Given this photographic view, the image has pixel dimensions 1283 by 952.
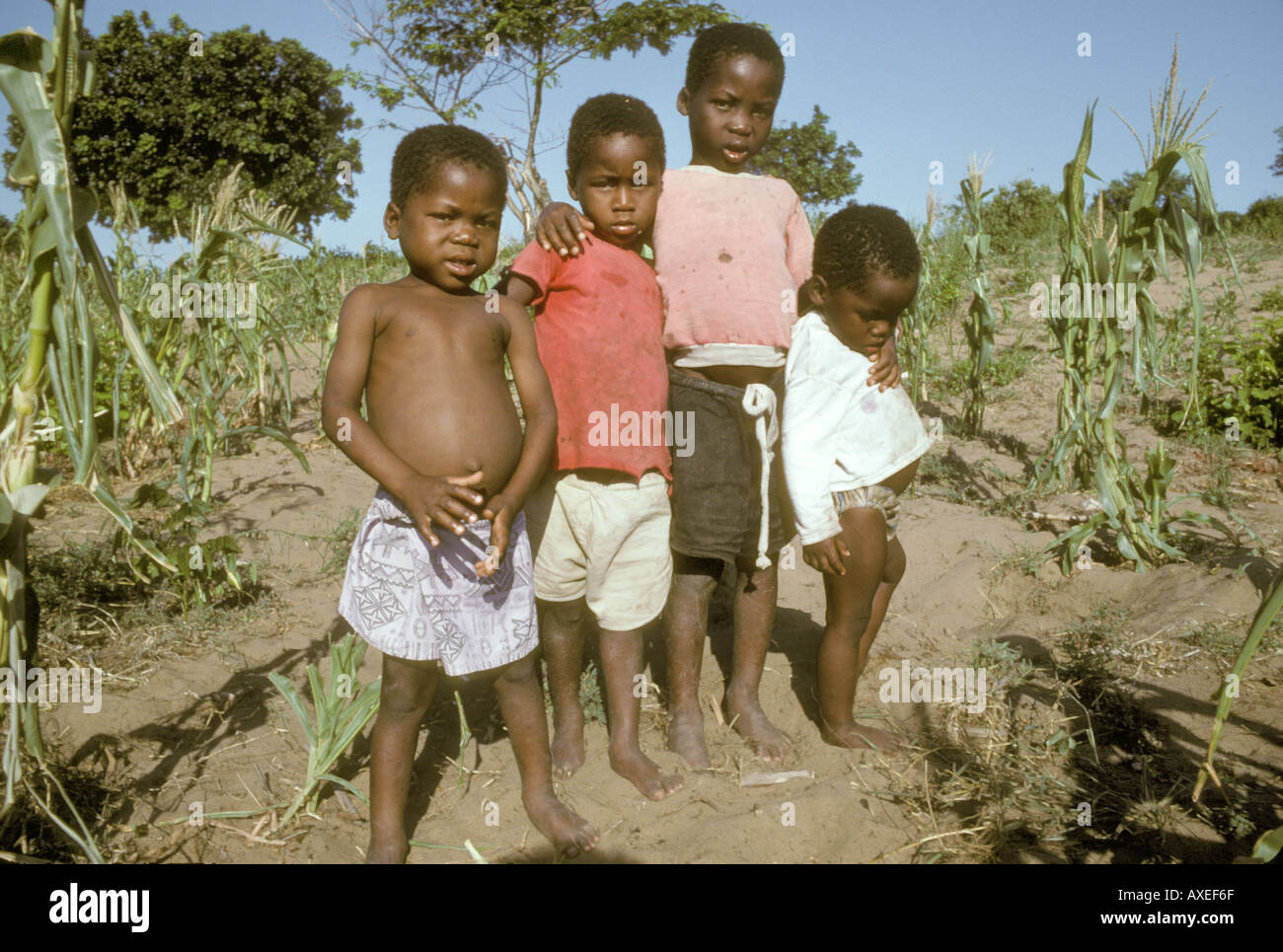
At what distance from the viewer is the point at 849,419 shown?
85.4 inches

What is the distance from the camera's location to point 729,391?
7.34 ft

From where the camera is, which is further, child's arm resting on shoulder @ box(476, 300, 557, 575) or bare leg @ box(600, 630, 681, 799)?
bare leg @ box(600, 630, 681, 799)

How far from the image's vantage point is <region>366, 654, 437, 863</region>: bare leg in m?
1.82

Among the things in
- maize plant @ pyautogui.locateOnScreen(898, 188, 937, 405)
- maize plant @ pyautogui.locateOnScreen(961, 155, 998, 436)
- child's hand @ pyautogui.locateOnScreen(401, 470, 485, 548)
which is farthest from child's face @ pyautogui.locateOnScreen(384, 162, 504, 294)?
maize plant @ pyautogui.locateOnScreen(898, 188, 937, 405)

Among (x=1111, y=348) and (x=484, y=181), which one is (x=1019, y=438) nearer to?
Result: (x=1111, y=348)

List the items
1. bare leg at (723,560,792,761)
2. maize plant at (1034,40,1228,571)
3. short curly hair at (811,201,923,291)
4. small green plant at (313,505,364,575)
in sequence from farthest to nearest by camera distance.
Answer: small green plant at (313,505,364,575) < maize plant at (1034,40,1228,571) < bare leg at (723,560,792,761) < short curly hair at (811,201,923,291)

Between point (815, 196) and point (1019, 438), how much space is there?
2257 centimetres

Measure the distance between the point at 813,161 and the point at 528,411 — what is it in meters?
27.2

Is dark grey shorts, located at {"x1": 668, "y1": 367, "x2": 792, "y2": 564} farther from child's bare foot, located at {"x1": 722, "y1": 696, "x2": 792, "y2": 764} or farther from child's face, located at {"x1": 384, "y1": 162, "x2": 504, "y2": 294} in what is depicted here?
child's face, located at {"x1": 384, "y1": 162, "x2": 504, "y2": 294}

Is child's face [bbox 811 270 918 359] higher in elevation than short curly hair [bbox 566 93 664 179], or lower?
lower

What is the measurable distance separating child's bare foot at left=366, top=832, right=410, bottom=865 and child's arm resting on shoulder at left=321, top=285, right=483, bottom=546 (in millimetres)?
740

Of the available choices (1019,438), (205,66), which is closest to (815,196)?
(205,66)

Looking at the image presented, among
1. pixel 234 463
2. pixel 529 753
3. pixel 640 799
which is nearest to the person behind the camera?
pixel 529 753
